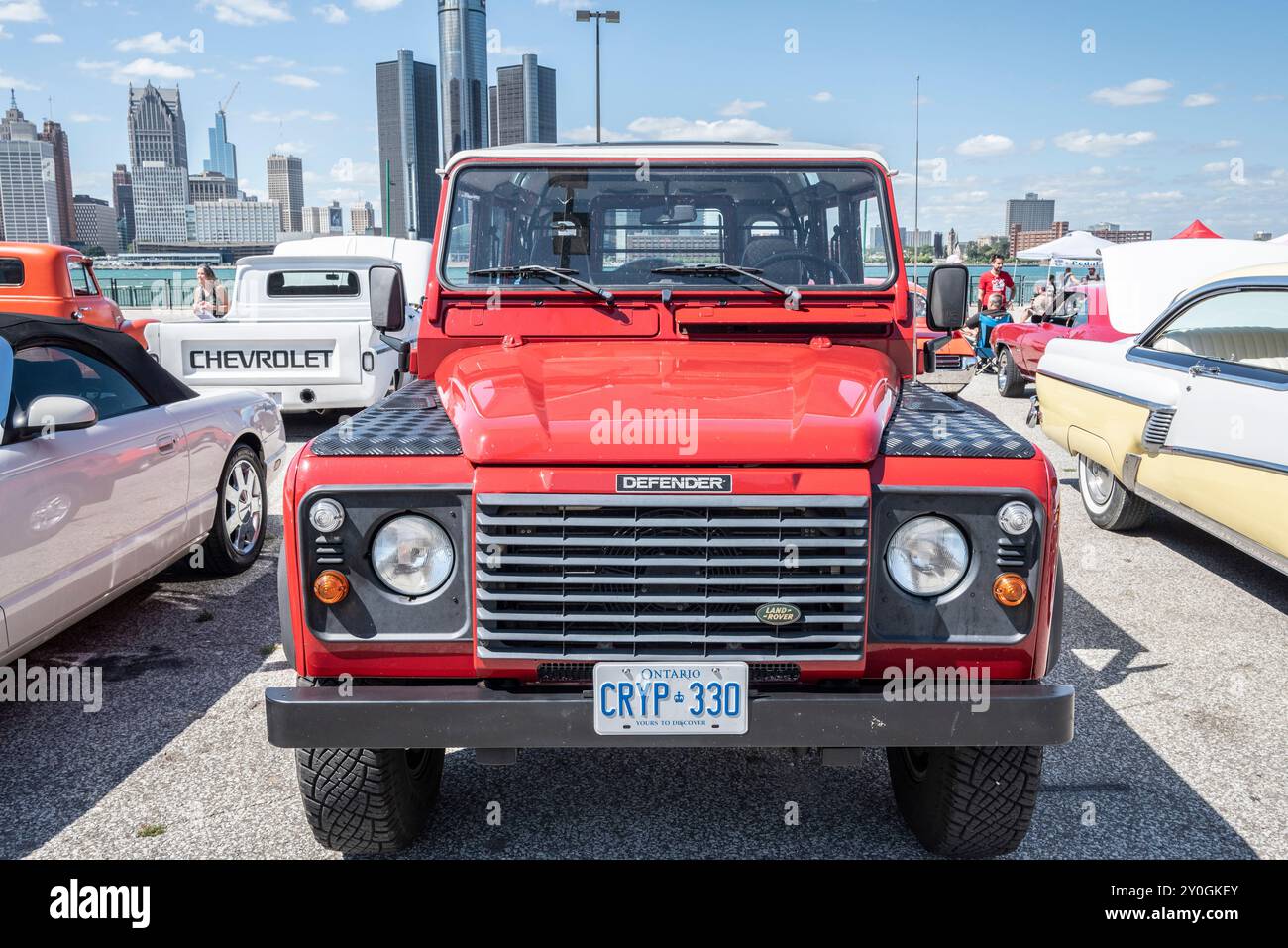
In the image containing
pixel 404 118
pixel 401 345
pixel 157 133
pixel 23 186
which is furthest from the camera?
pixel 157 133

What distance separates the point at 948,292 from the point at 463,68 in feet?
175

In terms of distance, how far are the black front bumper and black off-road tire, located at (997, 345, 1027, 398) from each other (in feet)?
40.8

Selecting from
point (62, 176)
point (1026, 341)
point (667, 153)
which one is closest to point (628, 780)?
point (667, 153)

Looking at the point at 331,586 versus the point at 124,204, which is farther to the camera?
the point at 124,204

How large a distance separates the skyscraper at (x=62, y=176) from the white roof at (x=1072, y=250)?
5819cm

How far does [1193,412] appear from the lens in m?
5.76

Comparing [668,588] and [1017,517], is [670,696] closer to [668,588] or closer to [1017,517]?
[668,588]

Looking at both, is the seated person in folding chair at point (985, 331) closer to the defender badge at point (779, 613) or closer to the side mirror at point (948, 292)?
the side mirror at point (948, 292)

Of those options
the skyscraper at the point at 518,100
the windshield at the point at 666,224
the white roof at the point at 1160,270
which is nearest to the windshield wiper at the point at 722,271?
the windshield at the point at 666,224

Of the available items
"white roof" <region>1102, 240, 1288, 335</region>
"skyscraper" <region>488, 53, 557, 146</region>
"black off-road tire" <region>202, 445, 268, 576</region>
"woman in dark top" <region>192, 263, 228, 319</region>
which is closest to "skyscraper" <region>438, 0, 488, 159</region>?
"skyscraper" <region>488, 53, 557, 146</region>

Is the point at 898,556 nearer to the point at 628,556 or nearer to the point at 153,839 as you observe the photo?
the point at 628,556

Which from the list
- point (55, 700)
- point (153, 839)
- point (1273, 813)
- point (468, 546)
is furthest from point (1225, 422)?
point (55, 700)

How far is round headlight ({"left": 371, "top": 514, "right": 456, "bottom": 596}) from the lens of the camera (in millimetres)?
2637

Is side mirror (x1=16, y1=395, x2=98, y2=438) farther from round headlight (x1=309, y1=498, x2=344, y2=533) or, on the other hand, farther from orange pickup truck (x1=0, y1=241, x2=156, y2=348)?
orange pickup truck (x1=0, y1=241, x2=156, y2=348)
